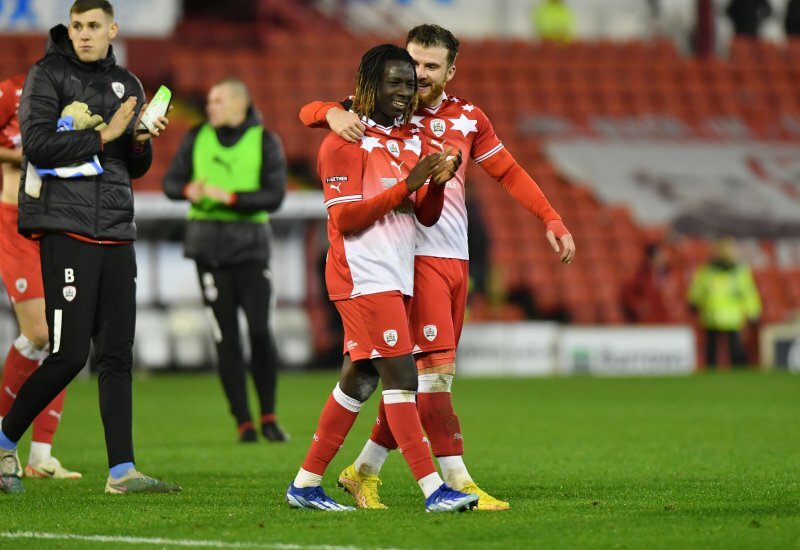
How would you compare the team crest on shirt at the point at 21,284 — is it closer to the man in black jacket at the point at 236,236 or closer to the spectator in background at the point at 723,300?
the man in black jacket at the point at 236,236

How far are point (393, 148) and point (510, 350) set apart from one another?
1357 cm

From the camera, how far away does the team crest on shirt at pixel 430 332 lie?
6145 millimetres

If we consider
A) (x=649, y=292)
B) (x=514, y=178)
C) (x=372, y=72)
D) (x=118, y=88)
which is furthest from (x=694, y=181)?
(x=372, y=72)

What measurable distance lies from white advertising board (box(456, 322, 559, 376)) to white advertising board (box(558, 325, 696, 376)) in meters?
0.18

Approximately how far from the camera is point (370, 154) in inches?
231

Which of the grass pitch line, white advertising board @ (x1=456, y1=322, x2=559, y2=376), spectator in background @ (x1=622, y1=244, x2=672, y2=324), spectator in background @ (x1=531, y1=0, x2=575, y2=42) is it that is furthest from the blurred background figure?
the grass pitch line

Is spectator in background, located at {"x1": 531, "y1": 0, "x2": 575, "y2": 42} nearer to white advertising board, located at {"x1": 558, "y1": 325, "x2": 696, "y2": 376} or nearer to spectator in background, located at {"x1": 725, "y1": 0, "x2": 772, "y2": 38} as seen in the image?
spectator in background, located at {"x1": 725, "y1": 0, "x2": 772, "y2": 38}

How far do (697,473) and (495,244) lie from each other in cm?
1500

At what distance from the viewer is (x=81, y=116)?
6586 mm

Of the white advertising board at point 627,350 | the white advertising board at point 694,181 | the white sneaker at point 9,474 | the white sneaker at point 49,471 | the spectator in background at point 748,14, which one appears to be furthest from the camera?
the spectator in background at point 748,14

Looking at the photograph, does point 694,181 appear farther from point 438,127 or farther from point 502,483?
point 438,127

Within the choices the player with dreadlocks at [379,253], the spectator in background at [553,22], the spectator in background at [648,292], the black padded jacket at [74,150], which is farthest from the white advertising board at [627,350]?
the player with dreadlocks at [379,253]

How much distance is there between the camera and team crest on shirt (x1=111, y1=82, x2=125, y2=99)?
6.74m

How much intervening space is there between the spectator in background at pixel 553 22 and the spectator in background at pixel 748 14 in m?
3.33
